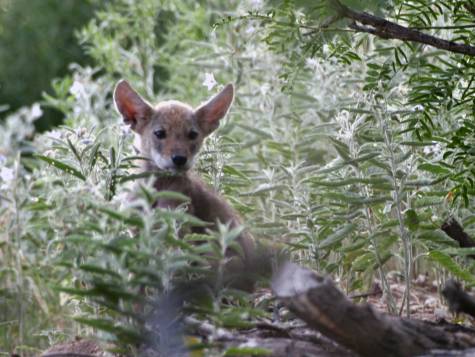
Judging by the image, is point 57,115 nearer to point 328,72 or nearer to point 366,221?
point 328,72

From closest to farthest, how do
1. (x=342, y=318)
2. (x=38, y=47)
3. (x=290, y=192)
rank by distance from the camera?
(x=342, y=318) → (x=290, y=192) → (x=38, y=47)

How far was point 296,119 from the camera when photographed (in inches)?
231

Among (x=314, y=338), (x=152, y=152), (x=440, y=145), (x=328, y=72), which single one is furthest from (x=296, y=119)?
(x=314, y=338)

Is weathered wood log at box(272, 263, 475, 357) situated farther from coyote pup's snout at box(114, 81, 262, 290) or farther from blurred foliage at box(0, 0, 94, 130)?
blurred foliage at box(0, 0, 94, 130)

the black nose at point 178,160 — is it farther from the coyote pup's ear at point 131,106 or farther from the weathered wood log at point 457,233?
the weathered wood log at point 457,233

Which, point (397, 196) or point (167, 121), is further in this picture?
point (167, 121)

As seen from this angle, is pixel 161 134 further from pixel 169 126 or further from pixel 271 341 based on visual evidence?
pixel 271 341

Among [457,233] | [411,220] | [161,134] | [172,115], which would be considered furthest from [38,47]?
[457,233]

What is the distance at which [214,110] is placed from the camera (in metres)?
5.80

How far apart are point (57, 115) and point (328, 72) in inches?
263

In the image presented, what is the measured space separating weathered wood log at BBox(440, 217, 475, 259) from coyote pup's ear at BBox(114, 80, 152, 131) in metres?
2.32

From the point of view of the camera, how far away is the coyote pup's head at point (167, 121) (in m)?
5.65

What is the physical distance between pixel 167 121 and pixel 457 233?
2343 mm

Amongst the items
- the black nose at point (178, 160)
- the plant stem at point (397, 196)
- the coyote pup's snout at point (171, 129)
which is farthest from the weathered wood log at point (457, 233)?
the black nose at point (178, 160)
